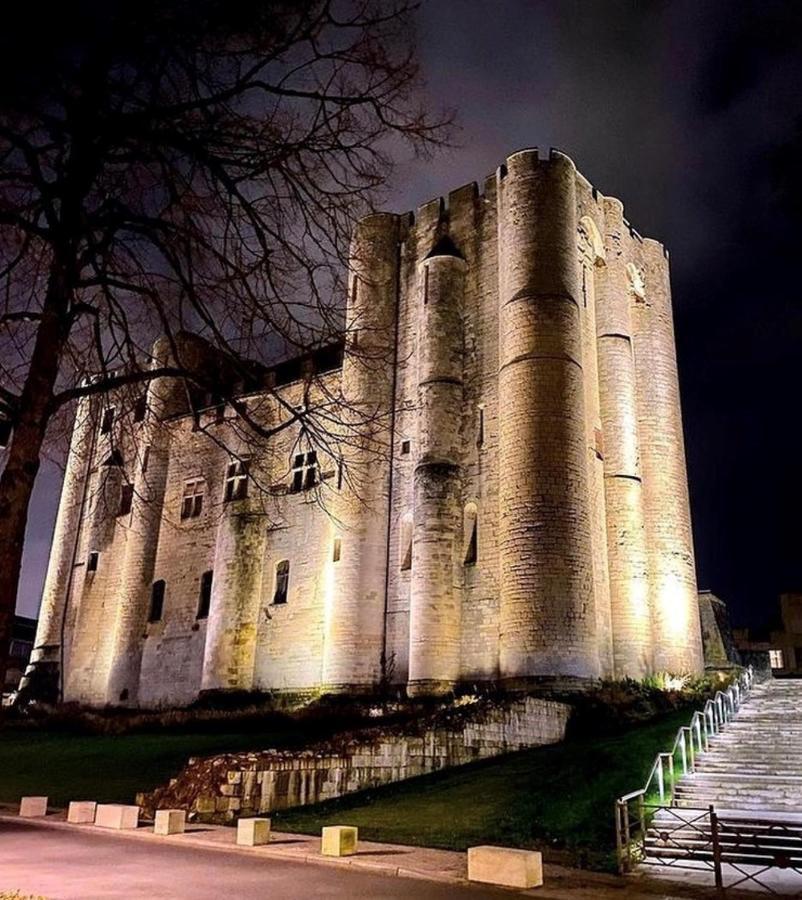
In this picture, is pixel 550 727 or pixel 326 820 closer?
pixel 326 820

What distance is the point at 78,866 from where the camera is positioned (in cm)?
866

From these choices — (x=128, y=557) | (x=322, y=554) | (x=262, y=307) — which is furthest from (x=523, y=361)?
(x=128, y=557)

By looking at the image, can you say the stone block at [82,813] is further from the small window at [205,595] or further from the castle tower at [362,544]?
the small window at [205,595]

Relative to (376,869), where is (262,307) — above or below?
above

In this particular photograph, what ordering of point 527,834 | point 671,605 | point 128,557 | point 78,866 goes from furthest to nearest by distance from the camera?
point 128,557 < point 671,605 < point 527,834 < point 78,866

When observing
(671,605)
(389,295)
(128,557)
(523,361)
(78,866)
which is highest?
(389,295)

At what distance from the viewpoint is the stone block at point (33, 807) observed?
13.5m

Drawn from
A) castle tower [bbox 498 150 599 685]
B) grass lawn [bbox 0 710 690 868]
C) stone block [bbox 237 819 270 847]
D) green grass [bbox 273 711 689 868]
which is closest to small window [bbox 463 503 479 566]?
castle tower [bbox 498 150 599 685]

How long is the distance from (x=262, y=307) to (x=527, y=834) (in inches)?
305

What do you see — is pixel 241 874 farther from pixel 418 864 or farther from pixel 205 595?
pixel 205 595

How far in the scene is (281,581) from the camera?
28.7 metres

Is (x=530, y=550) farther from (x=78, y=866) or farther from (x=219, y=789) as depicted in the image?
(x=78, y=866)

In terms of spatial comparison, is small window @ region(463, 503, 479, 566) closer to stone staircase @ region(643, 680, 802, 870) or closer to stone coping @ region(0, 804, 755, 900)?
stone staircase @ region(643, 680, 802, 870)

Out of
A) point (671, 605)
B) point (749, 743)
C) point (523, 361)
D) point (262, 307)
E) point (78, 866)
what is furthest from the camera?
point (671, 605)
